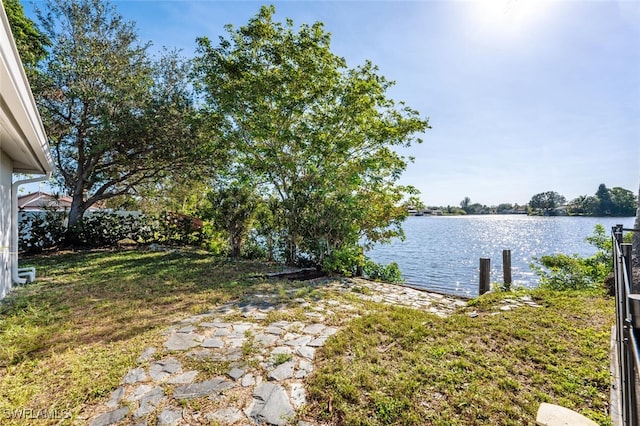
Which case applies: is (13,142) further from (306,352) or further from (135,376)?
(306,352)

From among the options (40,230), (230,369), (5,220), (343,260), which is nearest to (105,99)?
(40,230)

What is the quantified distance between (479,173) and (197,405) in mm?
22092

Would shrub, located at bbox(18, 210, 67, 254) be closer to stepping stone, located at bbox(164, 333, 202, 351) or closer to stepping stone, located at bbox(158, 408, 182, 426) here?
stepping stone, located at bbox(164, 333, 202, 351)

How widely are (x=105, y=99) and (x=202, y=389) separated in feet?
35.0

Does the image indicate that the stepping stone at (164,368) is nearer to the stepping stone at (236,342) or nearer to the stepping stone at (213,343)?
the stepping stone at (213,343)

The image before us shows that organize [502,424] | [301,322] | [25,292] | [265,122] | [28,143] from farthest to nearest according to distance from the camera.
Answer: [265,122] < [25,292] < [28,143] < [301,322] < [502,424]

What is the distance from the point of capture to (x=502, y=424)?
1.94 meters

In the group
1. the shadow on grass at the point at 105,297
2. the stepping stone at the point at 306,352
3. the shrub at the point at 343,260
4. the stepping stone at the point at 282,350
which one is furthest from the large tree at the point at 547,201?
the stepping stone at the point at 282,350

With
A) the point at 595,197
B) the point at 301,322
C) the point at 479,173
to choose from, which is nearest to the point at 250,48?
the point at 301,322

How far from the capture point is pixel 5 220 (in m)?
5.31

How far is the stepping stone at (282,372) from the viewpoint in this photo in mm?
2552

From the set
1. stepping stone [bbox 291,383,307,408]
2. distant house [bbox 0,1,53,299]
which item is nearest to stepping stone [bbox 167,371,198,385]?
stepping stone [bbox 291,383,307,408]

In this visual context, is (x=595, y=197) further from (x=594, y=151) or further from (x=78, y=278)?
(x=78, y=278)

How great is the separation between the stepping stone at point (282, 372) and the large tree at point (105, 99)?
9.13 metres
